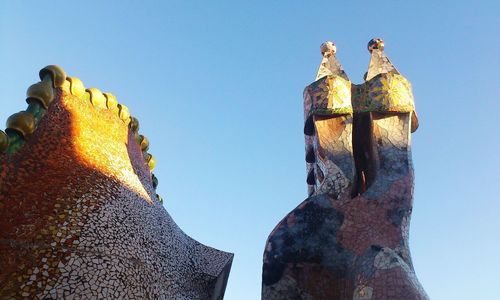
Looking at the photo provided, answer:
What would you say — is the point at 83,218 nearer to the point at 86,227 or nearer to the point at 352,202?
the point at 86,227

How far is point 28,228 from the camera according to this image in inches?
154

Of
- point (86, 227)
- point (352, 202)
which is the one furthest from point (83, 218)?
point (352, 202)

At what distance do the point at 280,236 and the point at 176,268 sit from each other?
0.96 m

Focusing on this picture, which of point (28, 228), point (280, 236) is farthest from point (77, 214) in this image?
point (280, 236)

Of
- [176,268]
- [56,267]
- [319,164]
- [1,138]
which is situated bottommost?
[56,267]

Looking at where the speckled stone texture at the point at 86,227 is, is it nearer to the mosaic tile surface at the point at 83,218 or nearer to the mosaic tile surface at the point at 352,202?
the mosaic tile surface at the point at 83,218

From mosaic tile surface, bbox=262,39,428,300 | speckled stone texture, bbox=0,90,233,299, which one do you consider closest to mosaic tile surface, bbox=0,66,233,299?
speckled stone texture, bbox=0,90,233,299

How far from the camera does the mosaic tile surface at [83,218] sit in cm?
379

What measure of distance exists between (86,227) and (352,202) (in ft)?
7.74

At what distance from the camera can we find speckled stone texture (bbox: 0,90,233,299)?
3.78 meters

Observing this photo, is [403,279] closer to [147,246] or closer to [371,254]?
[371,254]

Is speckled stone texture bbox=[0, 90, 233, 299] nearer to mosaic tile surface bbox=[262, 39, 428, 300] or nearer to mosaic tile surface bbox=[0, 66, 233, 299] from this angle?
mosaic tile surface bbox=[0, 66, 233, 299]

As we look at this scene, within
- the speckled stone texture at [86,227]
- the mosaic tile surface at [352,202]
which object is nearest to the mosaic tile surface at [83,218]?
the speckled stone texture at [86,227]

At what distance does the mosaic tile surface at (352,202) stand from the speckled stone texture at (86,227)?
88 centimetres
